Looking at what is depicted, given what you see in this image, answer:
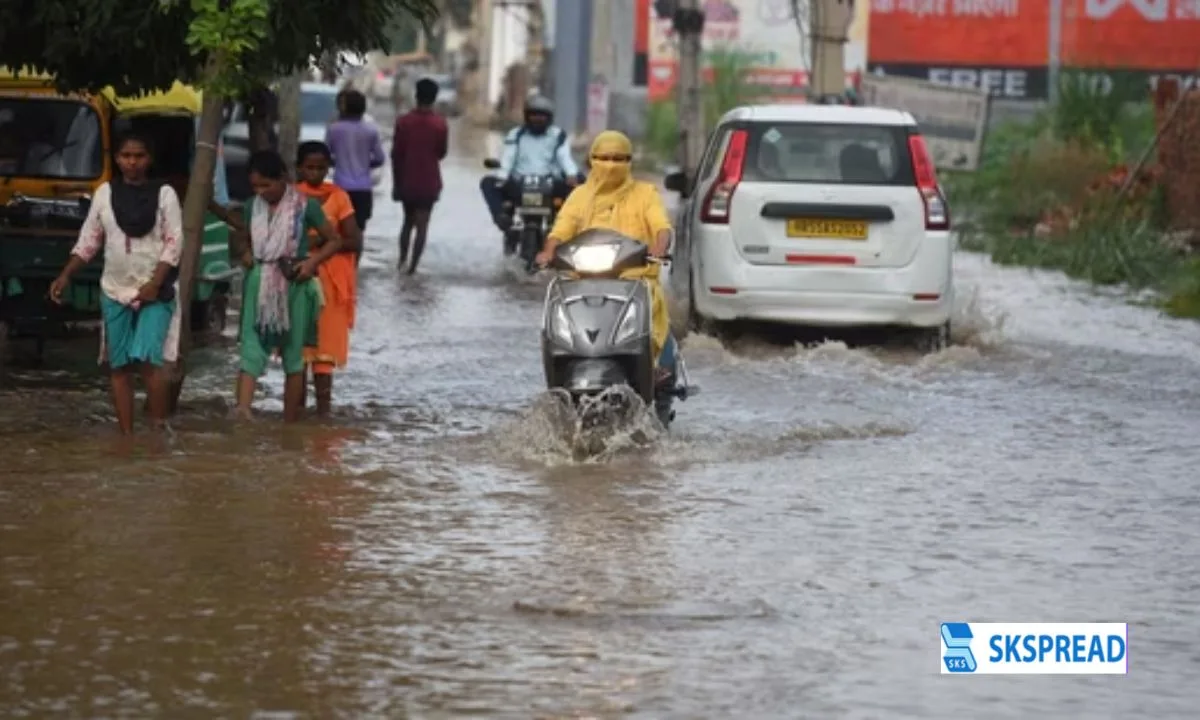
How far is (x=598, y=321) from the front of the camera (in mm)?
12570

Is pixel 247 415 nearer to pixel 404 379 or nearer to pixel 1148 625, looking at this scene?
pixel 404 379

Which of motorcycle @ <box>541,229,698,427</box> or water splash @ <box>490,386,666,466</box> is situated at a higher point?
motorcycle @ <box>541,229,698,427</box>

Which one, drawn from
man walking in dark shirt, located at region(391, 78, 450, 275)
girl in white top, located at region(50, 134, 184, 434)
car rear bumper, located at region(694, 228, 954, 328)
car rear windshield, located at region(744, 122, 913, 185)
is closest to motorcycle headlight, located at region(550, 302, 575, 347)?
girl in white top, located at region(50, 134, 184, 434)

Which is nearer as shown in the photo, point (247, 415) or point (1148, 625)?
point (1148, 625)

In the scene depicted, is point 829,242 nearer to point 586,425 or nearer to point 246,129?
point 586,425

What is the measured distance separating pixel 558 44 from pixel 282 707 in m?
69.4

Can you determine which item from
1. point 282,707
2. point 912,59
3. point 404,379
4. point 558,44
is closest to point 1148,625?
point 282,707

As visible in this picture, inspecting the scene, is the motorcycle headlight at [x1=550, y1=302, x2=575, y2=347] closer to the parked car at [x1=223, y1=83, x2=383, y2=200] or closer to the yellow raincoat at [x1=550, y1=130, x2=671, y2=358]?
the yellow raincoat at [x1=550, y1=130, x2=671, y2=358]

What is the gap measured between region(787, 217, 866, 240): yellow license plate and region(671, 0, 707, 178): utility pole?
16.6m

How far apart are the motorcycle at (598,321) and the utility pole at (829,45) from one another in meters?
17.7

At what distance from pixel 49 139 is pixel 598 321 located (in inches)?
216

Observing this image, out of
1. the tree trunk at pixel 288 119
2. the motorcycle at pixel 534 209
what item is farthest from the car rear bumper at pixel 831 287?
the tree trunk at pixel 288 119

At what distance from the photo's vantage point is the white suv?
→ 1742 centimetres

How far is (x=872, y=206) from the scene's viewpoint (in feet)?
57.0
